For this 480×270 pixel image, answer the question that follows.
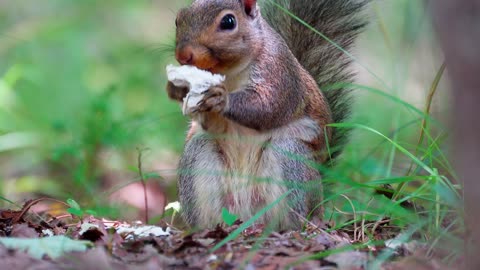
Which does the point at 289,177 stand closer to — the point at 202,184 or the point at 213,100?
the point at 202,184

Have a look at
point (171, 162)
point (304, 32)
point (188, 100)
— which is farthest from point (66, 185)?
point (188, 100)

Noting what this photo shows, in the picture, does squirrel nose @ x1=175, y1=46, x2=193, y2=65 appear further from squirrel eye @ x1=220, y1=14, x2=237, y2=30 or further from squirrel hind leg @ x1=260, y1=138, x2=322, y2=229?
squirrel hind leg @ x1=260, y1=138, x2=322, y2=229

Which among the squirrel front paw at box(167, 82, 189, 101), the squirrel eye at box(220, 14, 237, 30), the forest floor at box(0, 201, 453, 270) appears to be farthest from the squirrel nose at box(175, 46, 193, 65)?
the forest floor at box(0, 201, 453, 270)

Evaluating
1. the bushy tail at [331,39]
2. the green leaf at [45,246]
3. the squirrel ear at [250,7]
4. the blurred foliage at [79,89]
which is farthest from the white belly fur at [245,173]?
the green leaf at [45,246]

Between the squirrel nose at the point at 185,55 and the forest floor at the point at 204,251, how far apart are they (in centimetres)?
71

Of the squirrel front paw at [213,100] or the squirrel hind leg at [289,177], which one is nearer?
the squirrel front paw at [213,100]

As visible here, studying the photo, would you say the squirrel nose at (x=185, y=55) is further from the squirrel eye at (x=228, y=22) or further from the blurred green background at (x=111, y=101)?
the blurred green background at (x=111, y=101)

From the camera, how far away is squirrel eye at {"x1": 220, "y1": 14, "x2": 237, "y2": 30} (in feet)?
11.5

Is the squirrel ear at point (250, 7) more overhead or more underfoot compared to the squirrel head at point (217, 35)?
more overhead

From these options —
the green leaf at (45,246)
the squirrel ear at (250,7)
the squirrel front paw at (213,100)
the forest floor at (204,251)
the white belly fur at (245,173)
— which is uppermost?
the squirrel ear at (250,7)

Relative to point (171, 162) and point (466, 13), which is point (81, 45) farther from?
point (466, 13)

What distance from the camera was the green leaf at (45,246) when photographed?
2473 millimetres

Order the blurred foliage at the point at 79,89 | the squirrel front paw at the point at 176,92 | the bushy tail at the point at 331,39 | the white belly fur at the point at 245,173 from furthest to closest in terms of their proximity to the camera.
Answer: the blurred foliage at the point at 79,89, the bushy tail at the point at 331,39, the white belly fur at the point at 245,173, the squirrel front paw at the point at 176,92

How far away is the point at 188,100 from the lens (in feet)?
10.8
